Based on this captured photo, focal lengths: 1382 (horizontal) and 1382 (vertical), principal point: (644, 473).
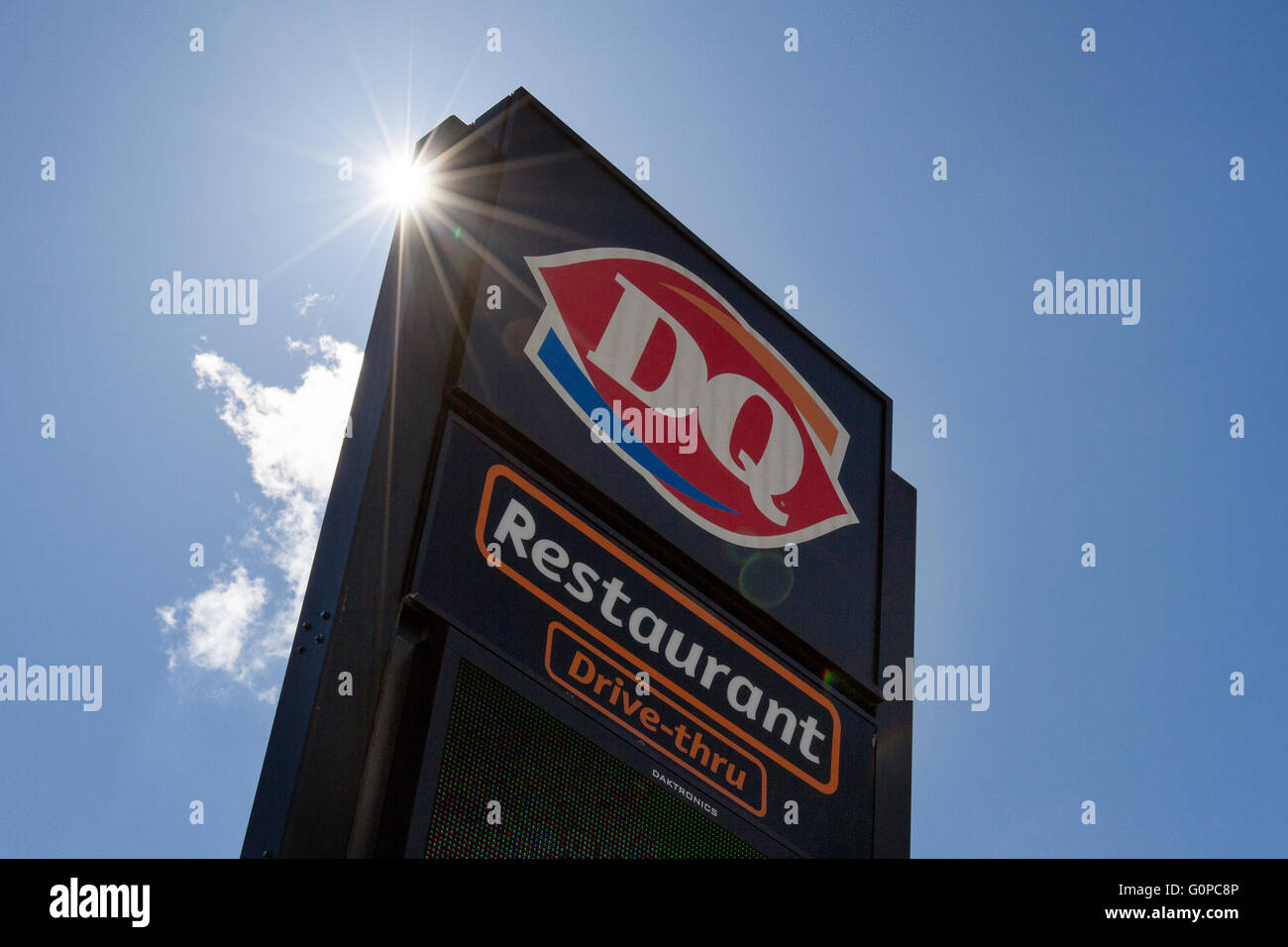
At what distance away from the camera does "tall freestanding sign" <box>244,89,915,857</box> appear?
3.15 meters

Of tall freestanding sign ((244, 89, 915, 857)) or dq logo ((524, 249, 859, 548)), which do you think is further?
dq logo ((524, 249, 859, 548))

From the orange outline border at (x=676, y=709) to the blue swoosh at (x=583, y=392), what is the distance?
670 mm

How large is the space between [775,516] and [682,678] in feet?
2.84

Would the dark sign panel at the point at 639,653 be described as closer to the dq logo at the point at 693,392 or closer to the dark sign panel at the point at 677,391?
the dark sign panel at the point at 677,391

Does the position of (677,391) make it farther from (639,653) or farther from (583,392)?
(639,653)

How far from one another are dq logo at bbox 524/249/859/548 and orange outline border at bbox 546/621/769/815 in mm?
640

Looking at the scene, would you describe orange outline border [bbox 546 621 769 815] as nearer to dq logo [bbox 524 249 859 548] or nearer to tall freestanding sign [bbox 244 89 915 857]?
tall freestanding sign [bbox 244 89 915 857]

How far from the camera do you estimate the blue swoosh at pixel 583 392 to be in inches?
156

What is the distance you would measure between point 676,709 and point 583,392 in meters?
A: 0.95

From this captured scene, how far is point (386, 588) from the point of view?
327 cm

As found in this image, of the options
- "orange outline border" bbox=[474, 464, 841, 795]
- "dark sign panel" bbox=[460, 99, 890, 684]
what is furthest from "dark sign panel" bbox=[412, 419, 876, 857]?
"dark sign panel" bbox=[460, 99, 890, 684]

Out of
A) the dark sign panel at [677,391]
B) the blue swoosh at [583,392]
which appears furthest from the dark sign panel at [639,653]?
the blue swoosh at [583,392]
